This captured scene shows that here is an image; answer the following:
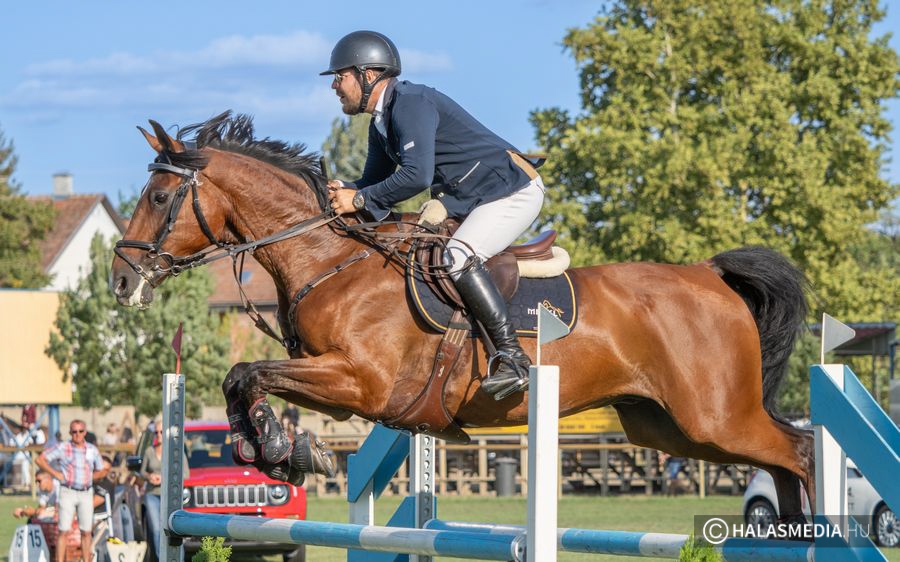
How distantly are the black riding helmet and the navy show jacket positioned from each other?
0.08 metres

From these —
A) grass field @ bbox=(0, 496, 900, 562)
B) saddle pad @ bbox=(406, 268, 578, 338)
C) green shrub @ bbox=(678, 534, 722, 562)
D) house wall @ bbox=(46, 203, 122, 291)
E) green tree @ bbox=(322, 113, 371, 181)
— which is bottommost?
grass field @ bbox=(0, 496, 900, 562)

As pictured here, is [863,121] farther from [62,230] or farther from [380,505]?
[62,230]

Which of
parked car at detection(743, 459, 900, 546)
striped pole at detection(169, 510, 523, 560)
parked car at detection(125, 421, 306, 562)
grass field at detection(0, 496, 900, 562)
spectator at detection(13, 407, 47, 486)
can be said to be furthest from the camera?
spectator at detection(13, 407, 47, 486)

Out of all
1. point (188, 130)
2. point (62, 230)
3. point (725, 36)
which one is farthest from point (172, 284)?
point (188, 130)

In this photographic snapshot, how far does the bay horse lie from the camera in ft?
19.2

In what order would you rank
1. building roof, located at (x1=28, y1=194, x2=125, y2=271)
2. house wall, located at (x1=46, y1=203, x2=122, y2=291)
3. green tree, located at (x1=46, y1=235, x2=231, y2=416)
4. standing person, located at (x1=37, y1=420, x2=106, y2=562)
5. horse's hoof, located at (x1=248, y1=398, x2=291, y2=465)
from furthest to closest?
house wall, located at (x1=46, y1=203, x2=122, y2=291), building roof, located at (x1=28, y1=194, x2=125, y2=271), green tree, located at (x1=46, y1=235, x2=231, y2=416), standing person, located at (x1=37, y1=420, x2=106, y2=562), horse's hoof, located at (x1=248, y1=398, x2=291, y2=465)

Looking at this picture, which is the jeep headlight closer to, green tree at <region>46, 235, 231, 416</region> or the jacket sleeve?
the jacket sleeve

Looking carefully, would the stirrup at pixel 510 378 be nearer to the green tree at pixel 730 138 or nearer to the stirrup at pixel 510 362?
the stirrup at pixel 510 362

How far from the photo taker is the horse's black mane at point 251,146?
6.46m

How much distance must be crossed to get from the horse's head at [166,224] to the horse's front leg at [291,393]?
2.36 ft

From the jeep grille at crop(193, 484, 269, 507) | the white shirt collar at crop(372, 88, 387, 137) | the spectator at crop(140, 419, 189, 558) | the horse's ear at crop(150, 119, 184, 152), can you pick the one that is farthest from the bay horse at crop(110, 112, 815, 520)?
the jeep grille at crop(193, 484, 269, 507)

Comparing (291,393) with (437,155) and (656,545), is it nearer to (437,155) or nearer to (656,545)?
(437,155)

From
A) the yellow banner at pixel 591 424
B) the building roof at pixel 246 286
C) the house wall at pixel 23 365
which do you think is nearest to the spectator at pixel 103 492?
the yellow banner at pixel 591 424

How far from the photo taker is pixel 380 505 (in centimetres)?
2259
